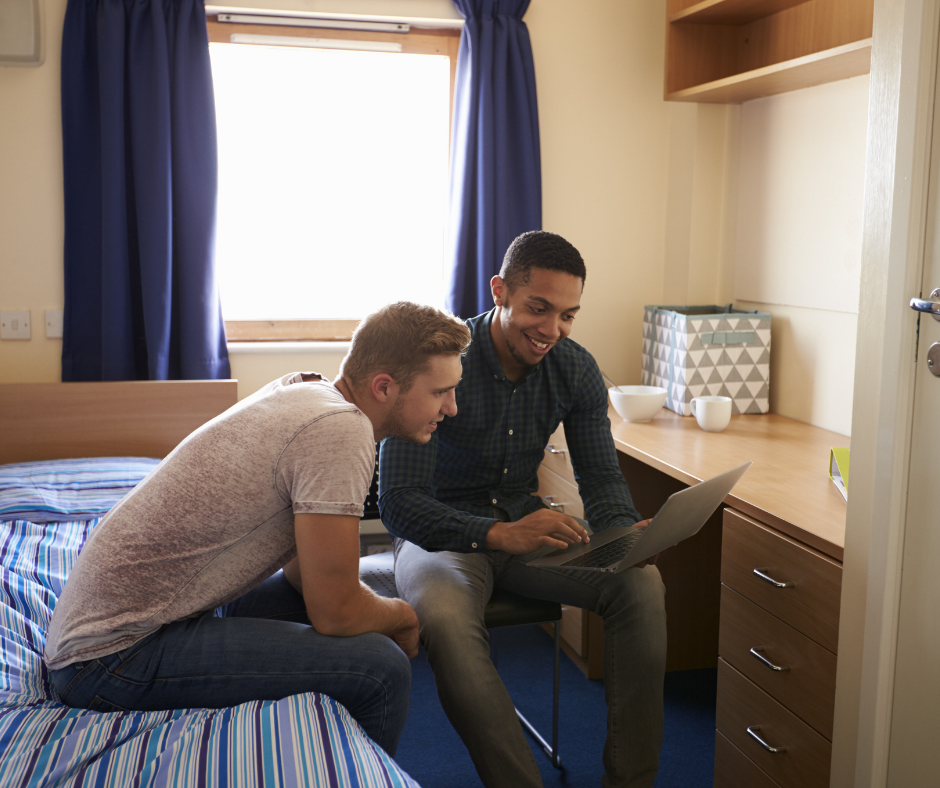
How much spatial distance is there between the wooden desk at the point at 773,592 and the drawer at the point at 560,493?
2 centimetres

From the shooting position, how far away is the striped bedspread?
3.51ft

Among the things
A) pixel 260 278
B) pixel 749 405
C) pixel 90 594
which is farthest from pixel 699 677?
pixel 260 278

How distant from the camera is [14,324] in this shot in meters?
2.79

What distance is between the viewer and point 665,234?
3205mm

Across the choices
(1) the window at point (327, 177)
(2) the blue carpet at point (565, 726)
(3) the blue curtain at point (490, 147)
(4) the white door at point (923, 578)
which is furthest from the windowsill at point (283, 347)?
(4) the white door at point (923, 578)

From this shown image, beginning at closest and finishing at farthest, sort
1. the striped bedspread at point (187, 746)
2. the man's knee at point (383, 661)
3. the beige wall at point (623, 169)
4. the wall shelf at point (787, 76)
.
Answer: the striped bedspread at point (187, 746) < the man's knee at point (383, 661) < the wall shelf at point (787, 76) < the beige wall at point (623, 169)

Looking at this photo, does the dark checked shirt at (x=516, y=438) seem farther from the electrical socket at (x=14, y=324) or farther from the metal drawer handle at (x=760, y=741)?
the electrical socket at (x=14, y=324)

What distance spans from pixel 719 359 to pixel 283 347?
1.49 m

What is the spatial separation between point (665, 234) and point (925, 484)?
2.06 m

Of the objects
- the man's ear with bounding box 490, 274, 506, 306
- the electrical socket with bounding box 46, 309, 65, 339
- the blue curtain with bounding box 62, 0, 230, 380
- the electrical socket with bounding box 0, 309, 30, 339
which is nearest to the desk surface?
the man's ear with bounding box 490, 274, 506, 306

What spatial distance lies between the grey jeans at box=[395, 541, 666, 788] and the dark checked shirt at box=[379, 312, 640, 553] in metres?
0.16

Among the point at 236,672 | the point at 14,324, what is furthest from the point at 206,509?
the point at 14,324

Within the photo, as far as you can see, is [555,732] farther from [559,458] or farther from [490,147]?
[490,147]

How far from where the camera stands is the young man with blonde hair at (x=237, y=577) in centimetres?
129
